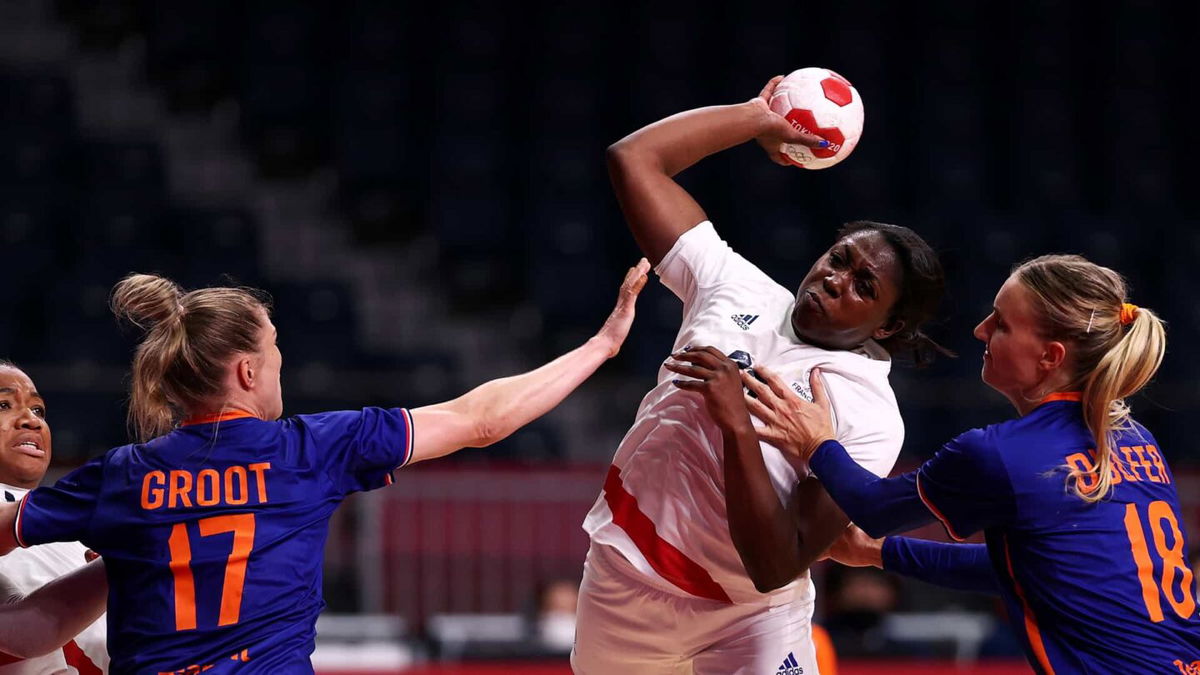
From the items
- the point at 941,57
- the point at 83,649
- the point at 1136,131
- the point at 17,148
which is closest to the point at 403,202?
the point at 17,148

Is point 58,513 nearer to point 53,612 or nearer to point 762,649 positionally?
point 53,612

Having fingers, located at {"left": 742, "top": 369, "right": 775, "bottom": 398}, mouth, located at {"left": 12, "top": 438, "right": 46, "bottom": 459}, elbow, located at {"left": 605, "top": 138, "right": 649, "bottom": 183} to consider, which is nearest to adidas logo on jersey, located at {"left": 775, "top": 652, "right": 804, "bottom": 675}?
fingers, located at {"left": 742, "top": 369, "right": 775, "bottom": 398}

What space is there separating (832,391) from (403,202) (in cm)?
880

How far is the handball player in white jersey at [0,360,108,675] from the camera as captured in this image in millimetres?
3904

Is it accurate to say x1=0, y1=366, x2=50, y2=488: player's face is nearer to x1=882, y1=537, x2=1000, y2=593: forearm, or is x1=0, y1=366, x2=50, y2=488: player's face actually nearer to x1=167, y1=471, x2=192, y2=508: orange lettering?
x1=167, y1=471, x2=192, y2=508: orange lettering

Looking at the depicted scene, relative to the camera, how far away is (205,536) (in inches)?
127

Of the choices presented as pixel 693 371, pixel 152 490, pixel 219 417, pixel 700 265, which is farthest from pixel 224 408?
pixel 700 265

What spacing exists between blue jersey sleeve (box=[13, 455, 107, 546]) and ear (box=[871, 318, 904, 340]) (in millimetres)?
2099

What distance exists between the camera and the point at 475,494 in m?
8.76

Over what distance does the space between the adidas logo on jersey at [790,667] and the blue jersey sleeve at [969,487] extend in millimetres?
626

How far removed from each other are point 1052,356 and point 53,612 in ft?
8.39

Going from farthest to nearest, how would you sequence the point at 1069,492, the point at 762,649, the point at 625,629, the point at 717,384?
the point at 625,629 → the point at 762,649 → the point at 717,384 → the point at 1069,492

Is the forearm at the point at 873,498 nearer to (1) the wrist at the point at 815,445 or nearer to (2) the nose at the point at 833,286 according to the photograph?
(1) the wrist at the point at 815,445

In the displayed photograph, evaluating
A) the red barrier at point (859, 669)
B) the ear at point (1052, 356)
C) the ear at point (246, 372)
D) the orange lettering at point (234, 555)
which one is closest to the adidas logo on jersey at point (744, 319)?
the ear at point (1052, 356)
